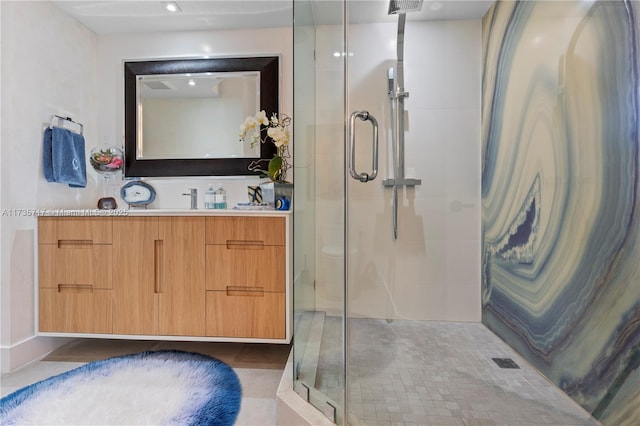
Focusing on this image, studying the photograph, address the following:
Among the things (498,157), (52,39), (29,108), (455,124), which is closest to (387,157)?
(455,124)

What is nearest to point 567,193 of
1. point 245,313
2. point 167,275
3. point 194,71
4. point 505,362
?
point 505,362

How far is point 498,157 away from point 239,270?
1346mm

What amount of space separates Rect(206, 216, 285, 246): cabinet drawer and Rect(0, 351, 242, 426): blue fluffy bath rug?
630 millimetres

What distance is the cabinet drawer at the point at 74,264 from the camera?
1554 mm

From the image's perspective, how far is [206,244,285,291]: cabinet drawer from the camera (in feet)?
4.96

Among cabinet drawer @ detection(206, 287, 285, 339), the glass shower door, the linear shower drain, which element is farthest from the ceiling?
the linear shower drain

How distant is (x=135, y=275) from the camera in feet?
5.07

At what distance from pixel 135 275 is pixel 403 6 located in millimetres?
1882

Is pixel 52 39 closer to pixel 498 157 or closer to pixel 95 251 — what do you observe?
pixel 95 251

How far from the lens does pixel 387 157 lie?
5.07ft

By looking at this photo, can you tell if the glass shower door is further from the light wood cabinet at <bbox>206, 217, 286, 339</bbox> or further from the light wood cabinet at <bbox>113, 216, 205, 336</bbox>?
the light wood cabinet at <bbox>113, 216, 205, 336</bbox>

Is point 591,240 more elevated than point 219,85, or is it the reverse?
point 219,85

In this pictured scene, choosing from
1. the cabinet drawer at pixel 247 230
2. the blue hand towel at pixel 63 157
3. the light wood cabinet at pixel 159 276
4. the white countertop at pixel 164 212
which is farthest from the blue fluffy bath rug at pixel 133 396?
the blue hand towel at pixel 63 157

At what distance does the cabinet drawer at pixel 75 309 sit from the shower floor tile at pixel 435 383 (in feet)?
3.80
